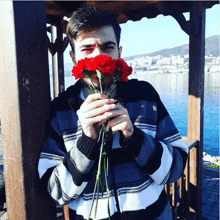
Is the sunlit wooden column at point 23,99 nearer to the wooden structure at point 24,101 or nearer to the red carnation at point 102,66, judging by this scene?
the wooden structure at point 24,101

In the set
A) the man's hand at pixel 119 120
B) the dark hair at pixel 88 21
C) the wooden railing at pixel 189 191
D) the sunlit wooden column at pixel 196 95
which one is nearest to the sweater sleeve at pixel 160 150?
the man's hand at pixel 119 120

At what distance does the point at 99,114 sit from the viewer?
3.34 ft

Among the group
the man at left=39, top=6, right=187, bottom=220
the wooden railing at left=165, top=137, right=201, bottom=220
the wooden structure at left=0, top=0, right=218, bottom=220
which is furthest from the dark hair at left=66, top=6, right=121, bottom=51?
the wooden railing at left=165, top=137, right=201, bottom=220

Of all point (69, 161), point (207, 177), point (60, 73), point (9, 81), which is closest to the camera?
point (9, 81)

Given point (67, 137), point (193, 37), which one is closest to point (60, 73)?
point (193, 37)

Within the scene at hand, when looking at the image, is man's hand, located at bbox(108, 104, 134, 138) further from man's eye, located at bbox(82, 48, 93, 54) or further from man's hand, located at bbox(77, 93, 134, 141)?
man's eye, located at bbox(82, 48, 93, 54)

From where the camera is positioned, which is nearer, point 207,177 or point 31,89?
point 31,89

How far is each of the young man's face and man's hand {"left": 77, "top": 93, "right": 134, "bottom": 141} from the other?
400mm

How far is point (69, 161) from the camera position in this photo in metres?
1.21

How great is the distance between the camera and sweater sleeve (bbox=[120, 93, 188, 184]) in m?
1.23

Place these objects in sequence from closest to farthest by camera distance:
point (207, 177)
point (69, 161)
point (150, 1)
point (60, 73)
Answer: point (69, 161) < point (150, 1) < point (60, 73) < point (207, 177)

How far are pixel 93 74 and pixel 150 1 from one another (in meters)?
Answer: 2.54

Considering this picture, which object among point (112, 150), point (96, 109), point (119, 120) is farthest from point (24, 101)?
point (112, 150)

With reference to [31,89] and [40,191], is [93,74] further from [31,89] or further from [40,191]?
[40,191]
